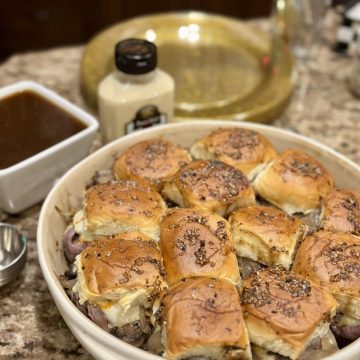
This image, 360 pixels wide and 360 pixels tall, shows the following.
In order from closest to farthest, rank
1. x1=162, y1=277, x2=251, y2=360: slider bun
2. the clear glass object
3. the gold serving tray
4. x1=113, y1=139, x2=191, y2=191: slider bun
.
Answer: x1=162, y1=277, x2=251, y2=360: slider bun → x1=113, y1=139, x2=191, y2=191: slider bun → the gold serving tray → the clear glass object

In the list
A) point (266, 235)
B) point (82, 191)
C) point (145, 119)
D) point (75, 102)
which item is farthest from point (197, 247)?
point (75, 102)

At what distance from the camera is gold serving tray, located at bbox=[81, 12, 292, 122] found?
5.15 ft

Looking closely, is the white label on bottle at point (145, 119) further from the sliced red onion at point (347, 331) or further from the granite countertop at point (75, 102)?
the sliced red onion at point (347, 331)

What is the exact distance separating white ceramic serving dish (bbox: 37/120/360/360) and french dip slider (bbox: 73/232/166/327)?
0.14ft

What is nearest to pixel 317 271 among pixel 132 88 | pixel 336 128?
pixel 132 88

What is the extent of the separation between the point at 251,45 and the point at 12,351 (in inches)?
49.0

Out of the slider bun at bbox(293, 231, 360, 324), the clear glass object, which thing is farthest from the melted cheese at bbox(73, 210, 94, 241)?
the clear glass object

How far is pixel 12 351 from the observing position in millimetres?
1007

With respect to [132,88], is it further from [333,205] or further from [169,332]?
[169,332]

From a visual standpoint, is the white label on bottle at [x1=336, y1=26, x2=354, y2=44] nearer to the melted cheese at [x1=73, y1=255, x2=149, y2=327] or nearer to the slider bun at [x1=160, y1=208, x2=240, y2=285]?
the slider bun at [x1=160, y1=208, x2=240, y2=285]

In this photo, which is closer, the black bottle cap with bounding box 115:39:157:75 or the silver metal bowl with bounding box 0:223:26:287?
the silver metal bowl with bounding box 0:223:26:287

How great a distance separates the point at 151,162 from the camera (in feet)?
3.86

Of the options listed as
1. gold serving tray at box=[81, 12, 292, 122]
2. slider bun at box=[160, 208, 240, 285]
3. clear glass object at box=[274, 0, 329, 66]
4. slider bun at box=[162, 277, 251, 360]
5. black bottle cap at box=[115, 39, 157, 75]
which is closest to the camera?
slider bun at box=[162, 277, 251, 360]

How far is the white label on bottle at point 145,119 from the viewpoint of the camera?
54.2 inches
